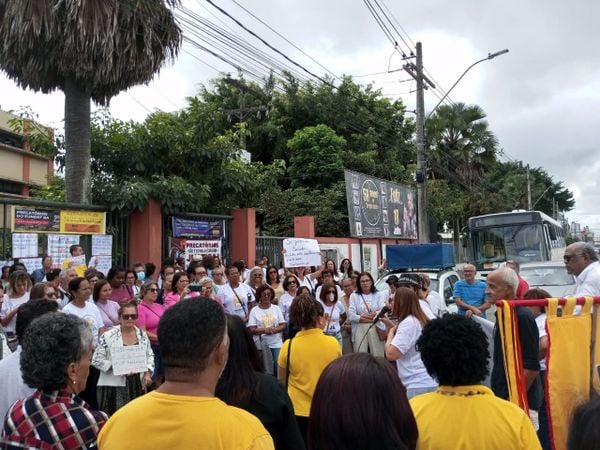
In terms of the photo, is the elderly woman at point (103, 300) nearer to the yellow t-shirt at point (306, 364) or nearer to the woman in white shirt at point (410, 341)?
the yellow t-shirt at point (306, 364)

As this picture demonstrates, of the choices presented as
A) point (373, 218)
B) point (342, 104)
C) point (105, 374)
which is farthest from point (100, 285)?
point (342, 104)

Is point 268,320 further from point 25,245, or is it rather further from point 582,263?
point 25,245

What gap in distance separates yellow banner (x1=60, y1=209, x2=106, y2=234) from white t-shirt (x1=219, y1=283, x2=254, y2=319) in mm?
3434

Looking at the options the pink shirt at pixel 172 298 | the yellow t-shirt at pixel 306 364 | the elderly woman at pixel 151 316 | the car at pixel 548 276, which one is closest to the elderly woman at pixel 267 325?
the pink shirt at pixel 172 298

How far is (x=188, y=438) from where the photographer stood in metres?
1.75

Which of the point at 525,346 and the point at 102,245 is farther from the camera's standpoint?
the point at 102,245

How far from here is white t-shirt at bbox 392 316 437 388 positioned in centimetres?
432

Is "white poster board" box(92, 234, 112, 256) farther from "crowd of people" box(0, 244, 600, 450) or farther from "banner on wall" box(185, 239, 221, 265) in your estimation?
"crowd of people" box(0, 244, 600, 450)

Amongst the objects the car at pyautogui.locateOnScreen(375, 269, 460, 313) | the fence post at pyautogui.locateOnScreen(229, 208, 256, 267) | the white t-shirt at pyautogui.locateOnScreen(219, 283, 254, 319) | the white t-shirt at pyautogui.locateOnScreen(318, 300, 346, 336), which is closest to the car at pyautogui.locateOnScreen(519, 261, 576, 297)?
the car at pyautogui.locateOnScreen(375, 269, 460, 313)

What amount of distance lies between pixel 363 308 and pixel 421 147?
38.5 feet

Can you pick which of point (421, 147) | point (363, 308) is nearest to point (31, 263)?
point (363, 308)

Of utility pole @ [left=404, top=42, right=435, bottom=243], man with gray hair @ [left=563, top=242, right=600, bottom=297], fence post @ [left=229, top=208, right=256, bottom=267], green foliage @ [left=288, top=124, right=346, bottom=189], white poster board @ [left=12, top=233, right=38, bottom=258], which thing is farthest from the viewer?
green foliage @ [left=288, top=124, right=346, bottom=189]

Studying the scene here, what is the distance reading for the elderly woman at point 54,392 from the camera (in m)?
2.28

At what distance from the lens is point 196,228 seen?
12.2 meters
